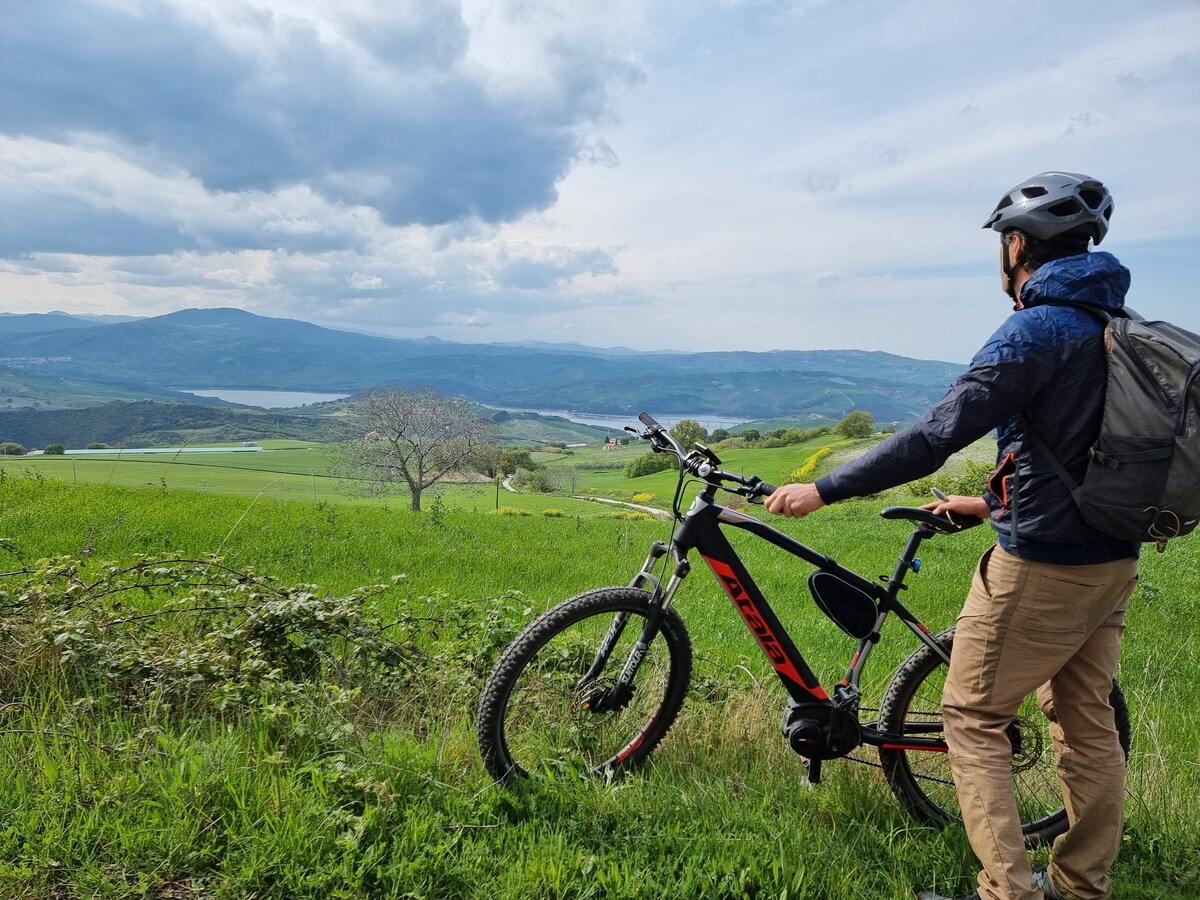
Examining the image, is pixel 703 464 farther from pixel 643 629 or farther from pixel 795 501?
pixel 643 629

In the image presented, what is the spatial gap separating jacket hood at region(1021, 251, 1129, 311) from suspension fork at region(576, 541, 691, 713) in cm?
170

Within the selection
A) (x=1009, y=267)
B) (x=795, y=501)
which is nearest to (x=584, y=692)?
(x=795, y=501)

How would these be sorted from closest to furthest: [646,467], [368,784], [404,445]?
[368,784]
[404,445]
[646,467]

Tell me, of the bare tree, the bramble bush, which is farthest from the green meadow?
the bare tree

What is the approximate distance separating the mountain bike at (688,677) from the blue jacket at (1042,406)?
77cm

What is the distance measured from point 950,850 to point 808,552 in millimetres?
1334

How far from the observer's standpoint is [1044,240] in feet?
8.07

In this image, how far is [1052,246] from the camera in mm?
2475

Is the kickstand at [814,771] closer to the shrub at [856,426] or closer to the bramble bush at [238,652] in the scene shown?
the bramble bush at [238,652]

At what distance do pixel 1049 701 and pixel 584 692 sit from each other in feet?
6.38

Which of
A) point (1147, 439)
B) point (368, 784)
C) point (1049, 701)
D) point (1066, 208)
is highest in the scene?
point (1066, 208)

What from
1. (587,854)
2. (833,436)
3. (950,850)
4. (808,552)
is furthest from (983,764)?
(833,436)

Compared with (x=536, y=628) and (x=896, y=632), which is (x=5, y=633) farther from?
(x=896, y=632)

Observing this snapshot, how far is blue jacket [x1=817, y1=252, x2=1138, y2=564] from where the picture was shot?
2.20m
